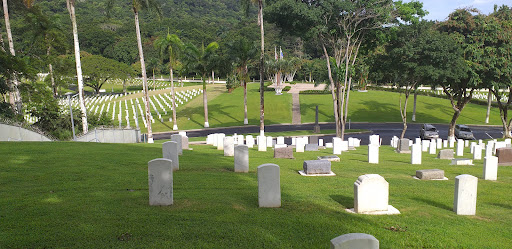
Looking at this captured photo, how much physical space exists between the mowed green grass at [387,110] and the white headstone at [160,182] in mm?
44398

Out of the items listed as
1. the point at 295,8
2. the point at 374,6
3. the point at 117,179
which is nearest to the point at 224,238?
the point at 117,179

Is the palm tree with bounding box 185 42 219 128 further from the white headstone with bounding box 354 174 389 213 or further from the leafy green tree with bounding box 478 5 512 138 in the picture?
the white headstone with bounding box 354 174 389 213

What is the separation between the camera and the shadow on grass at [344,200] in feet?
28.7

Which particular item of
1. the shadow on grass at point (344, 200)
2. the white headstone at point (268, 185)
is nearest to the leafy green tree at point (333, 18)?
the shadow on grass at point (344, 200)

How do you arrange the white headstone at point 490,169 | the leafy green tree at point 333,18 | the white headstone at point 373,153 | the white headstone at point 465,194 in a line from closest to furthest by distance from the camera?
the white headstone at point 465,194 → the white headstone at point 490,169 → the white headstone at point 373,153 → the leafy green tree at point 333,18

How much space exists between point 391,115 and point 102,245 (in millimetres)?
54146

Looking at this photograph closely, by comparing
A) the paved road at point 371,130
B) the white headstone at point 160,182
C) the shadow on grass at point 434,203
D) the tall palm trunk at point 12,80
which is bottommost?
the paved road at point 371,130

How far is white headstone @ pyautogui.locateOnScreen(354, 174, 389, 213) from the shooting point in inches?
317

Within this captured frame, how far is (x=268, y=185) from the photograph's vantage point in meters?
8.00

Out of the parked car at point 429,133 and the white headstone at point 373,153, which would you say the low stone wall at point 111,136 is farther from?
the parked car at point 429,133

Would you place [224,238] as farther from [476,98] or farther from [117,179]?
[476,98]

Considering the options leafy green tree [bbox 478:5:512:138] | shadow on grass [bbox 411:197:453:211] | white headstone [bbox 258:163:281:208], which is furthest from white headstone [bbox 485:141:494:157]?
white headstone [bbox 258:163:281:208]

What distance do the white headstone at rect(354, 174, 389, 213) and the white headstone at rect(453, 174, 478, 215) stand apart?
175cm

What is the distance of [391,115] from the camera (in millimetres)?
54812
